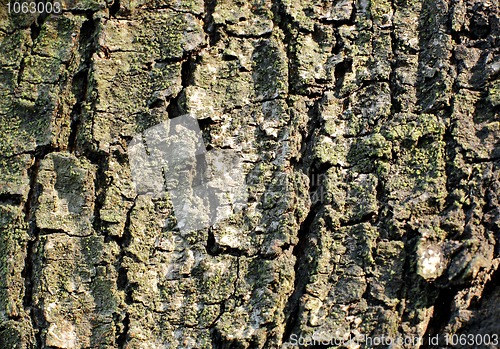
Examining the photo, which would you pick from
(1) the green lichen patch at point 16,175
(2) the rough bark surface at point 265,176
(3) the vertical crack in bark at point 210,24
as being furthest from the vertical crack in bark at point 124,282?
(3) the vertical crack in bark at point 210,24

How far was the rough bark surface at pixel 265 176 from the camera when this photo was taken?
47.4 inches

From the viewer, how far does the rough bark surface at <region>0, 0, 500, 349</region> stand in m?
1.20

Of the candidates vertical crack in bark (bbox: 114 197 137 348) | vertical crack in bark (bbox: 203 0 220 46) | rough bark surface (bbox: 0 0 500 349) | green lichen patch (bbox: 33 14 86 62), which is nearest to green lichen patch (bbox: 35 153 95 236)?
rough bark surface (bbox: 0 0 500 349)

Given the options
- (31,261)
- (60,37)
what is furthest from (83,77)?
(31,261)

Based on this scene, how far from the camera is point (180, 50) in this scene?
1.41m

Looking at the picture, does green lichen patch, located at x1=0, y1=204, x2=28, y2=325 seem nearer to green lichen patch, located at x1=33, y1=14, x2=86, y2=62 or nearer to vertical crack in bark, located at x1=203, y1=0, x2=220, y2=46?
green lichen patch, located at x1=33, y1=14, x2=86, y2=62

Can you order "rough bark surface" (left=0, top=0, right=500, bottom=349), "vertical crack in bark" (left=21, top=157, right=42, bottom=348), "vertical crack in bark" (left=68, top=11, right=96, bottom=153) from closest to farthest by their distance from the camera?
"rough bark surface" (left=0, top=0, right=500, bottom=349)
"vertical crack in bark" (left=21, top=157, right=42, bottom=348)
"vertical crack in bark" (left=68, top=11, right=96, bottom=153)

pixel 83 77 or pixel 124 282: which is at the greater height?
pixel 83 77

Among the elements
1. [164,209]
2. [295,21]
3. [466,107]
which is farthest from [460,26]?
[164,209]

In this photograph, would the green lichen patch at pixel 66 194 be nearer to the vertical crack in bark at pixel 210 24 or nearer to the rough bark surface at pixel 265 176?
the rough bark surface at pixel 265 176

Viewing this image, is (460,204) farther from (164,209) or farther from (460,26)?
(164,209)

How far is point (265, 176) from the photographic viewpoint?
132cm

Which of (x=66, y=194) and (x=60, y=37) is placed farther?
(x=60, y=37)

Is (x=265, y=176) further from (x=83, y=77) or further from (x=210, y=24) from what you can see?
(x=83, y=77)
